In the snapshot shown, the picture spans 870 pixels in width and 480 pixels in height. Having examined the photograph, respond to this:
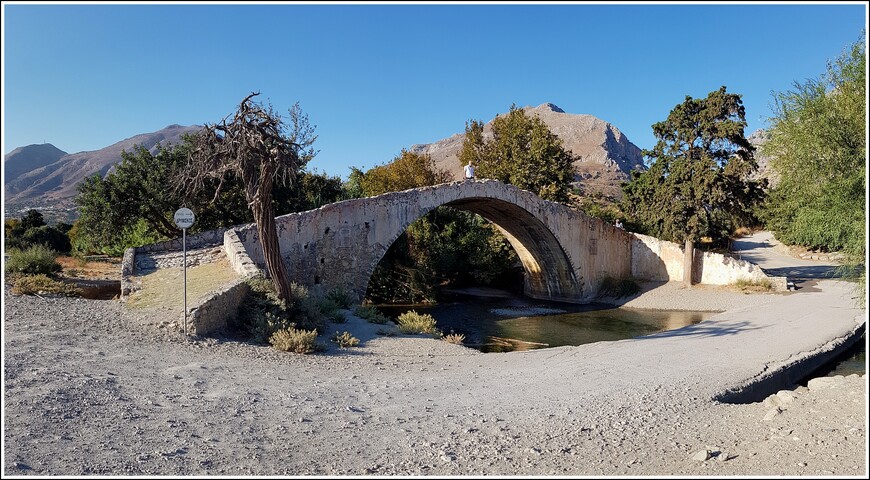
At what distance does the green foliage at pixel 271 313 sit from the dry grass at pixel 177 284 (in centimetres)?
87

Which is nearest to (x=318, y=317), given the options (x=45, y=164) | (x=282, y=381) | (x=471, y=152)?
(x=282, y=381)

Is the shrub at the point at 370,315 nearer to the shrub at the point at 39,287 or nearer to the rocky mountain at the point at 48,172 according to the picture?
the shrub at the point at 39,287

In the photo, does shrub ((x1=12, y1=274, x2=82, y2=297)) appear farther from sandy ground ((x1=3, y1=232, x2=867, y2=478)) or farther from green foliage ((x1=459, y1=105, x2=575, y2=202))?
green foliage ((x1=459, y1=105, x2=575, y2=202))

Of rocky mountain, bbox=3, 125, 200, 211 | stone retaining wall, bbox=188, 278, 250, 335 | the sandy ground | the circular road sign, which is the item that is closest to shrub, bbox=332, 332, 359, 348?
the sandy ground

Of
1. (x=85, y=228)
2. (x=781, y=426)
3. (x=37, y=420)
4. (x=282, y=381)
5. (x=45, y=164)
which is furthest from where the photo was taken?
(x=45, y=164)

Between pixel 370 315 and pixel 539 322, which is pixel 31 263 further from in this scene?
pixel 539 322

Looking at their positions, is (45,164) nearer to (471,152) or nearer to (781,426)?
(471,152)

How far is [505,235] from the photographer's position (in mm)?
28859

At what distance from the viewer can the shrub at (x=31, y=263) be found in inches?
611

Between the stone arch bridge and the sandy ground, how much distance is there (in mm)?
4431

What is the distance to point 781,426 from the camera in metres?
6.31

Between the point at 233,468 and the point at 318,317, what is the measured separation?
7486 mm

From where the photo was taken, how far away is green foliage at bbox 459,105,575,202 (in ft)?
105

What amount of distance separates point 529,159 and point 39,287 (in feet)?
82.4
